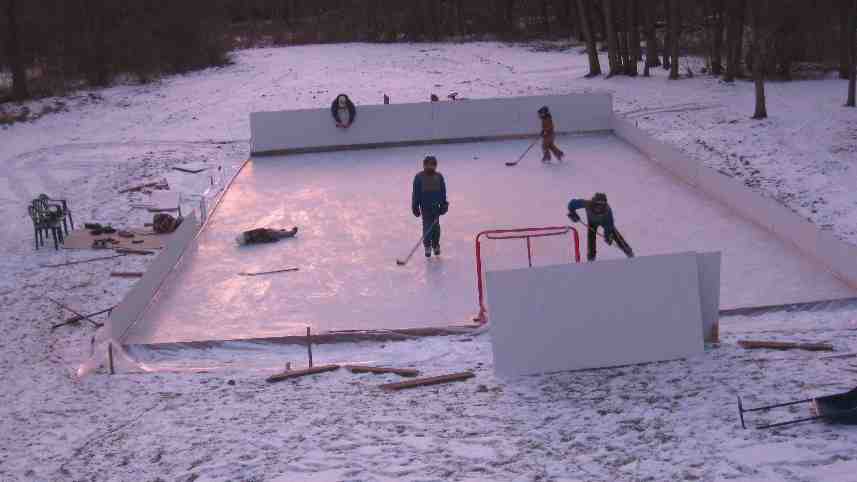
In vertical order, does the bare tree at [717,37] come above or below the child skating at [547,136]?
above

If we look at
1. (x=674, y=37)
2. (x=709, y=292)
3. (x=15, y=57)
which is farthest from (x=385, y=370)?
(x=15, y=57)

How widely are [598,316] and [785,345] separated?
1.66 meters

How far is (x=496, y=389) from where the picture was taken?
331 inches

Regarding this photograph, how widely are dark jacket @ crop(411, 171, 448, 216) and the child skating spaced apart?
5893 mm

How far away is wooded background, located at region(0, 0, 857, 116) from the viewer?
2838 cm

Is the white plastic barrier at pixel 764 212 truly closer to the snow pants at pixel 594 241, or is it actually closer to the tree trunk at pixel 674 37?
the snow pants at pixel 594 241

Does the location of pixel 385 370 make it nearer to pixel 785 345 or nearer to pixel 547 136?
pixel 785 345

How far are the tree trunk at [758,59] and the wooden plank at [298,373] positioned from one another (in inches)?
567

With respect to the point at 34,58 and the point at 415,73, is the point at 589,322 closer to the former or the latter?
the point at 415,73

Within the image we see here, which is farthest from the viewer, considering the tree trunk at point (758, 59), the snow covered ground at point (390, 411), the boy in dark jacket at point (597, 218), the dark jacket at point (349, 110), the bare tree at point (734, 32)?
the bare tree at point (734, 32)

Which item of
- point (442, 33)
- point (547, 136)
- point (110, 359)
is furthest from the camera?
point (442, 33)

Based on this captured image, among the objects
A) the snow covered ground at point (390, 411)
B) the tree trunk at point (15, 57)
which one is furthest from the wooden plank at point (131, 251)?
the tree trunk at point (15, 57)

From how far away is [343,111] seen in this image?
2188 centimetres

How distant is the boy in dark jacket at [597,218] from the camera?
1132 centimetres
